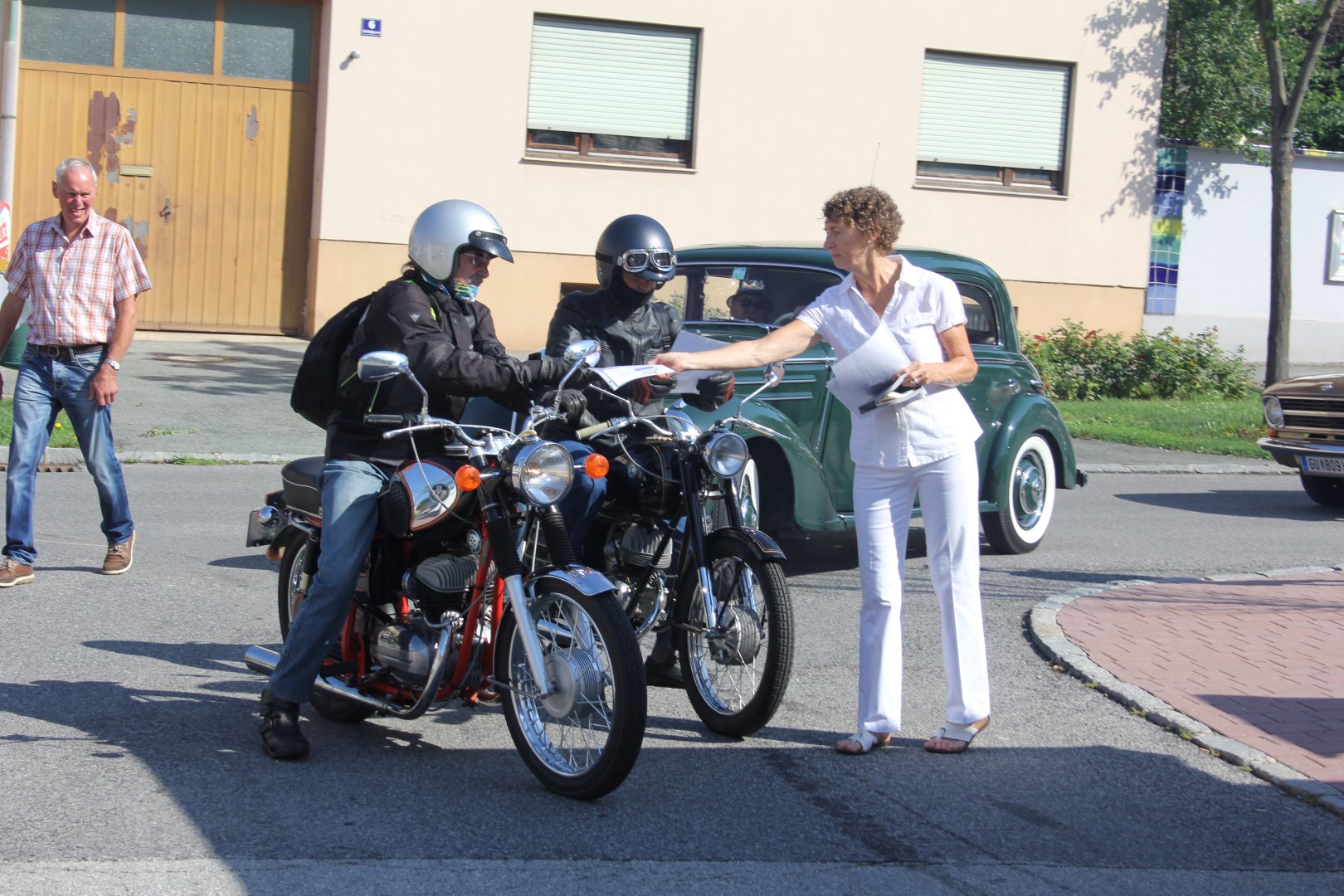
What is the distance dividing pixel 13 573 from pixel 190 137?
40.1ft

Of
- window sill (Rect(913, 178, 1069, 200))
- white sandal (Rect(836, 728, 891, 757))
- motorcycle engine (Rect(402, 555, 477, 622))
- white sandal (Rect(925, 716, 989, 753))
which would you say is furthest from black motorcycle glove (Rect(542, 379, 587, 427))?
window sill (Rect(913, 178, 1069, 200))

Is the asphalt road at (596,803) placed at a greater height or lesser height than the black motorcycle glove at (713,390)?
lesser

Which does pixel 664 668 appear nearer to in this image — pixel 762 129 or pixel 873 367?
pixel 873 367

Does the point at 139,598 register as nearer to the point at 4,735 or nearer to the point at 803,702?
the point at 4,735

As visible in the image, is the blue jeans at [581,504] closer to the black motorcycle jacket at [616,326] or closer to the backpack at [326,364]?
the backpack at [326,364]

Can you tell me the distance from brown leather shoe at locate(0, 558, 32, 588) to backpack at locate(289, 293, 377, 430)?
9.16 ft

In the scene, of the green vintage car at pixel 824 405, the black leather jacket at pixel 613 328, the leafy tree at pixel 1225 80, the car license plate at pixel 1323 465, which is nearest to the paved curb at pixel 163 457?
the green vintage car at pixel 824 405

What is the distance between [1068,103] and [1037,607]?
49.3 ft

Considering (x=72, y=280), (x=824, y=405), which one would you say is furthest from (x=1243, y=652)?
(x=72, y=280)

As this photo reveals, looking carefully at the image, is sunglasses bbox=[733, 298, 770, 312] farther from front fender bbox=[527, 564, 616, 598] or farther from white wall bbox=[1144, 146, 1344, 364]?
white wall bbox=[1144, 146, 1344, 364]

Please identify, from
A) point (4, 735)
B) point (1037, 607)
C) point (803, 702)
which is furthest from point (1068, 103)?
point (4, 735)

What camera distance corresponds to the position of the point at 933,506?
5172 mm

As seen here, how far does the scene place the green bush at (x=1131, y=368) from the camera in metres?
18.5

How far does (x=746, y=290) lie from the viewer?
27.1 feet
